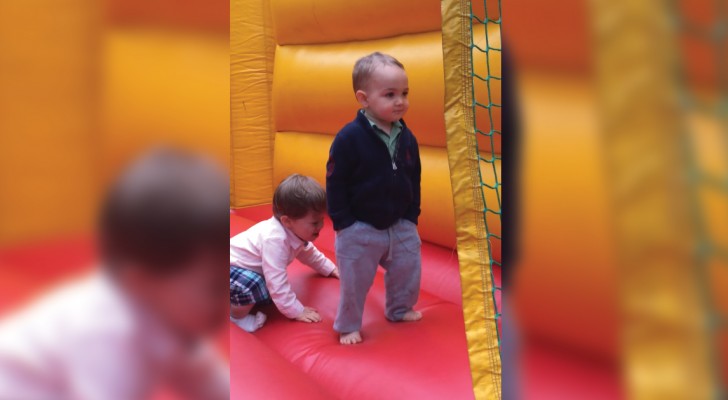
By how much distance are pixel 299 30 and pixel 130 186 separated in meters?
1.54

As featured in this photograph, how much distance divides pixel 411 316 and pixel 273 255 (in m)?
0.30

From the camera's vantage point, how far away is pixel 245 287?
1.26 m

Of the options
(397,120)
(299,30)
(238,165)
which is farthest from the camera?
(238,165)

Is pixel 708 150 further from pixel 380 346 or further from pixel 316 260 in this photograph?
pixel 316 260

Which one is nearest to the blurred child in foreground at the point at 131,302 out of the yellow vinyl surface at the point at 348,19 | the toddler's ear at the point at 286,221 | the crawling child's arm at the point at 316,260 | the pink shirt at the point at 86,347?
the pink shirt at the point at 86,347

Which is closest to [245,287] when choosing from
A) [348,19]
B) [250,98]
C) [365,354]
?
[365,354]

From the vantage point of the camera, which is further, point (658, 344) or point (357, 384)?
point (357, 384)

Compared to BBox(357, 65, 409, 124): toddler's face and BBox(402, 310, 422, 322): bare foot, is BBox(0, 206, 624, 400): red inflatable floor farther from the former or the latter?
BBox(357, 65, 409, 124): toddler's face

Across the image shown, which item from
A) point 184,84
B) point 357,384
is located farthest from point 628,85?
point 357,384

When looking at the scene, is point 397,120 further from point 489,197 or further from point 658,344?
point 658,344

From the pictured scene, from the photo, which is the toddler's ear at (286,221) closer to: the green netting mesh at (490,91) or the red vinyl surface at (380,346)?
the red vinyl surface at (380,346)

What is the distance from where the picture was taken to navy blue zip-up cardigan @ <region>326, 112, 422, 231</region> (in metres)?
1.21

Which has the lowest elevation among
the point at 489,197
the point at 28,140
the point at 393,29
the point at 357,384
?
the point at 357,384

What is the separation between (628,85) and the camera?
31cm
